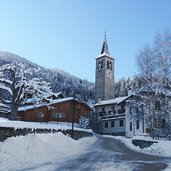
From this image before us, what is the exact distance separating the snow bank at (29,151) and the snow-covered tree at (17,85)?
503 inches

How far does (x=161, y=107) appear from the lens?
3450 centimetres

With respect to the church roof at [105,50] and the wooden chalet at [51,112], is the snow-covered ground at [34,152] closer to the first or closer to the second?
the wooden chalet at [51,112]

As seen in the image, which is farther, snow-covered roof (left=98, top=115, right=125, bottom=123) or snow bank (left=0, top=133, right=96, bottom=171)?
snow-covered roof (left=98, top=115, right=125, bottom=123)

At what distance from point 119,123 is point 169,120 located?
113ft

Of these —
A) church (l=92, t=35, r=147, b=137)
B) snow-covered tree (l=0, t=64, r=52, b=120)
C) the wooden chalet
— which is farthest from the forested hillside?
snow-covered tree (l=0, t=64, r=52, b=120)

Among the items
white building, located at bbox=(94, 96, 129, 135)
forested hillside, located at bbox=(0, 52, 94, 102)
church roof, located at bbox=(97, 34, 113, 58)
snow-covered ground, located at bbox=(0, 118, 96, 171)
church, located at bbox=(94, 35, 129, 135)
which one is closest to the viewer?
snow-covered ground, located at bbox=(0, 118, 96, 171)

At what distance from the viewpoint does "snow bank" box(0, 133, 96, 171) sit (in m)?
17.0

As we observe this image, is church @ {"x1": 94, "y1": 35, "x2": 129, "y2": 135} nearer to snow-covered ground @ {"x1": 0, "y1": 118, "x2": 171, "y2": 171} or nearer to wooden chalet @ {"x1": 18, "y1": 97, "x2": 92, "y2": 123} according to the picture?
wooden chalet @ {"x1": 18, "y1": 97, "x2": 92, "y2": 123}

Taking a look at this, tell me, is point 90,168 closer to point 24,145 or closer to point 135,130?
point 24,145

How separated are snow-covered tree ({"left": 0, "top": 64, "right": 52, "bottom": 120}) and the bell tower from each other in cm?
5659

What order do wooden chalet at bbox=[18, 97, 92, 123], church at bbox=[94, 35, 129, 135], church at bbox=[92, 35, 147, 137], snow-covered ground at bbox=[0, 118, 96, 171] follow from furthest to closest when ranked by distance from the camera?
church at bbox=[94, 35, 129, 135] → church at bbox=[92, 35, 147, 137] → wooden chalet at bbox=[18, 97, 92, 123] → snow-covered ground at bbox=[0, 118, 96, 171]

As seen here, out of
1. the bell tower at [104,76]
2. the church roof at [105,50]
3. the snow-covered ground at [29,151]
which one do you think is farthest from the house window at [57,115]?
the church roof at [105,50]

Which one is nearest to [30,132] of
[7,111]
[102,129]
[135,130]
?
[135,130]

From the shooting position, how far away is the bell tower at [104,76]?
3836 inches
